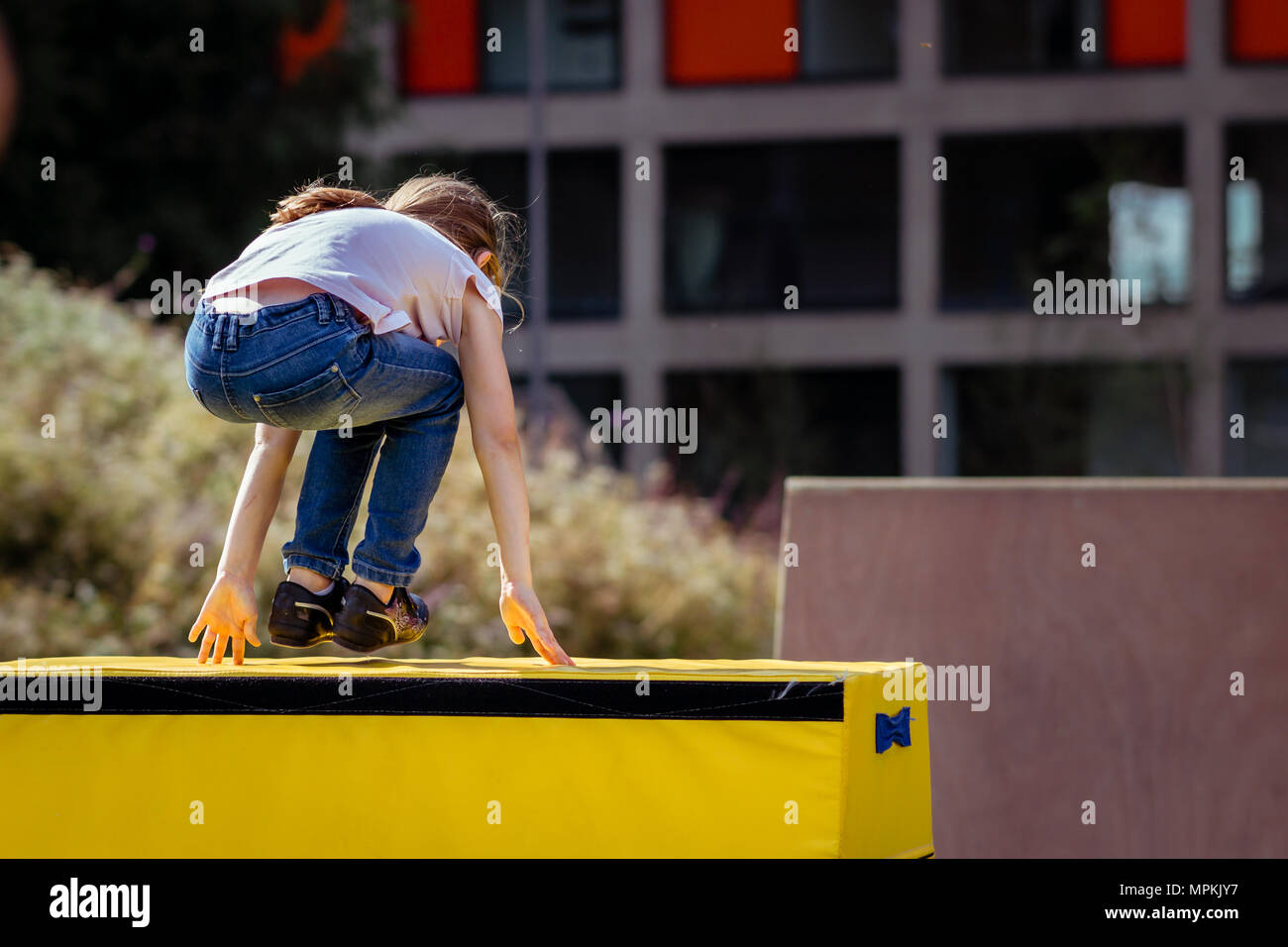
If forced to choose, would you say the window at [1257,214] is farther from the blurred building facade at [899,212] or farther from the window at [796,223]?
the window at [796,223]

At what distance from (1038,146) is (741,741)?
19806mm

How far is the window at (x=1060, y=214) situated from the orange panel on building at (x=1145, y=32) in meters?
1.11

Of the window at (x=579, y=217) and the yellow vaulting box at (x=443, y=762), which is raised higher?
the window at (x=579, y=217)

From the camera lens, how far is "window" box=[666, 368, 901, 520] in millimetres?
20484

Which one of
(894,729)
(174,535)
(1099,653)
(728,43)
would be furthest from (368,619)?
(728,43)

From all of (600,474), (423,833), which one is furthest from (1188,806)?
(600,474)

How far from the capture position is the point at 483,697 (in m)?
3.19

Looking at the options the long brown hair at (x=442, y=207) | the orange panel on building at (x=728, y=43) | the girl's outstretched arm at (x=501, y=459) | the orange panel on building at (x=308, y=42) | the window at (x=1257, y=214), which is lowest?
the girl's outstretched arm at (x=501, y=459)

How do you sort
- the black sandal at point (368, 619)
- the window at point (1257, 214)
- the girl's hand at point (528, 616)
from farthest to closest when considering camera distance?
the window at point (1257, 214), the black sandal at point (368, 619), the girl's hand at point (528, 616)

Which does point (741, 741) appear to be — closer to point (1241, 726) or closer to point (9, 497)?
point (1241, 726)

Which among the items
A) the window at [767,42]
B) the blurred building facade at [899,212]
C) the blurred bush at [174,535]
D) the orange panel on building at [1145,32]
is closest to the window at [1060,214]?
the blurred building facade at [899,212]

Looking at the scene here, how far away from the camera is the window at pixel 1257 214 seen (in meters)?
21.0

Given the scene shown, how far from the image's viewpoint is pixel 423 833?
10.4 feet

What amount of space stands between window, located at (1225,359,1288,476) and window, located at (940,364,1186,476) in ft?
3.33
